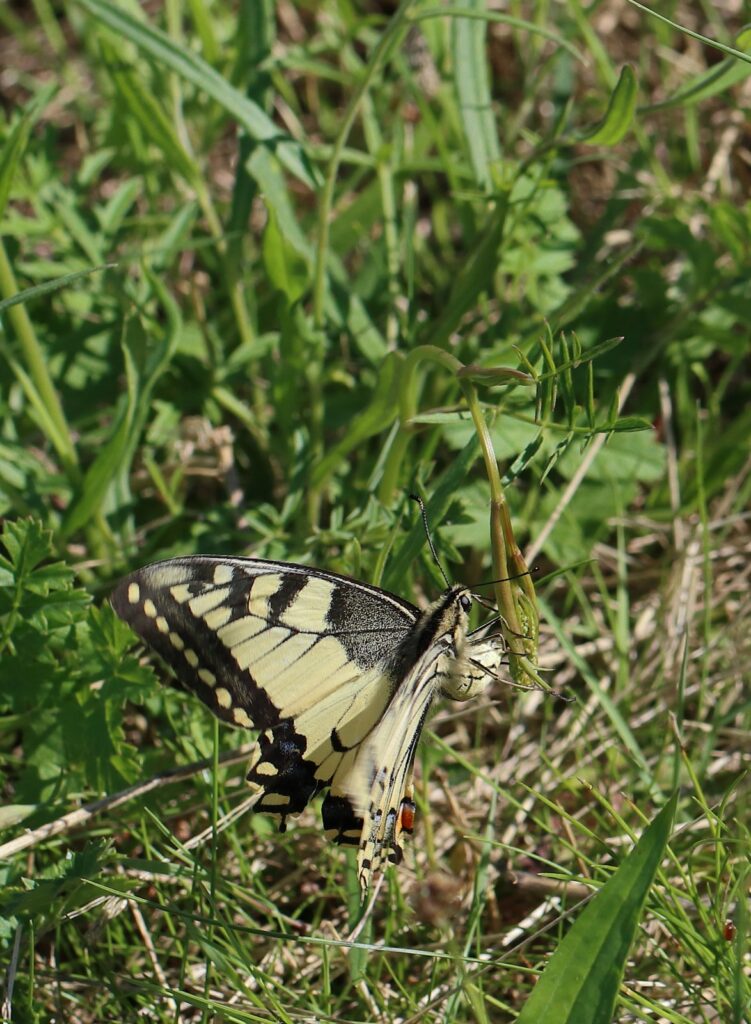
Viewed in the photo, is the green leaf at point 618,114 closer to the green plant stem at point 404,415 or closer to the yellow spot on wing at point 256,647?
the green plant stem at point 404,415

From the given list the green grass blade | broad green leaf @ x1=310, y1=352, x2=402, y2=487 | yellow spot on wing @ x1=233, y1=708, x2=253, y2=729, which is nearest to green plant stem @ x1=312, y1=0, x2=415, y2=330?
→ the green grass blade

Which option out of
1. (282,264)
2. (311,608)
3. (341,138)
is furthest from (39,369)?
(311,608)

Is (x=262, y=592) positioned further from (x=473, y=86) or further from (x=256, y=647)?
(x=473, y=86)

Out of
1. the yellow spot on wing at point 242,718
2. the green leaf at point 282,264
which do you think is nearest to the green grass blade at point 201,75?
the green leaf at point 282,264

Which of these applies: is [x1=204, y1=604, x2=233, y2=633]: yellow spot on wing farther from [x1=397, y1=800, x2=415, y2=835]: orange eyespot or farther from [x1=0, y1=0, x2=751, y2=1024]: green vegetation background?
[x1=397, y1=800, x2=415, y2=835]: orange eyespot

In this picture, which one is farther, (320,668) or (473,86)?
(473,86)

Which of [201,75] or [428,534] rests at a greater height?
[201,75]

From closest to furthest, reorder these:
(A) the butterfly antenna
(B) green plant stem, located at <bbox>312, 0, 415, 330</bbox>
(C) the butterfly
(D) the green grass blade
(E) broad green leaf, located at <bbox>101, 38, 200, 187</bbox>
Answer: (C) the butterfly → (A) the butterfly antenna → (B) green plant stem, located at <bbox>312, 0, 415, 330</bbox> → (D) the green grass blade → (E) broad green leaf, located at <bbox>101, 38, 200, 187</bbox>

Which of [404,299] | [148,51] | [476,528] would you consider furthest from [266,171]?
[476,528]
